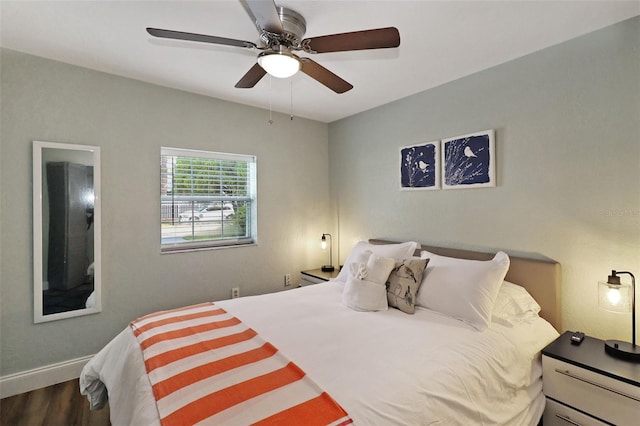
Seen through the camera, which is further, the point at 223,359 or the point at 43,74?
the point at 43,74

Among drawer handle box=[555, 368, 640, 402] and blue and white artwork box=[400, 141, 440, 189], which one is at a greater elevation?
blue and white artwork box=[400, 141, 440, 189]

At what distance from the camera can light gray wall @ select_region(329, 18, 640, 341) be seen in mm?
1893

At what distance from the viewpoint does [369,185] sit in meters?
3.59

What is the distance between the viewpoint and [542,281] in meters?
2.12

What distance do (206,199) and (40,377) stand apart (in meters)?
1.94

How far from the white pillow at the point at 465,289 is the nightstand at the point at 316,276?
1.38 meters

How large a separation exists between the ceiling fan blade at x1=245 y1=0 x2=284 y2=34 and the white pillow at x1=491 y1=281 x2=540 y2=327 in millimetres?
2128

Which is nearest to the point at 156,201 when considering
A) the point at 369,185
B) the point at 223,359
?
the point at 223,359

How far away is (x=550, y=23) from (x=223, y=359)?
2734 millimetres

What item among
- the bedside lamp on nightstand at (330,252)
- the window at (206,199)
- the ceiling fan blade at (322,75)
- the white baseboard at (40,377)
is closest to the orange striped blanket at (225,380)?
the white baseboard at (40,377)

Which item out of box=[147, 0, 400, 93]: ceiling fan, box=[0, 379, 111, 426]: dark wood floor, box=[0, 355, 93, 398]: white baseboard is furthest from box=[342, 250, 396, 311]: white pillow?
box=[0, 355, 93, 398]: white baseboard

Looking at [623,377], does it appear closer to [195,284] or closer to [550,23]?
[550,23]

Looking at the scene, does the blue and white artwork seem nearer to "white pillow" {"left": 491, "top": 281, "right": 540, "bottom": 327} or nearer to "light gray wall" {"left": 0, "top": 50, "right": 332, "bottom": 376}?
"white pillow" {"left": 491, "top": 281, "right": 540, "bottom": 327}

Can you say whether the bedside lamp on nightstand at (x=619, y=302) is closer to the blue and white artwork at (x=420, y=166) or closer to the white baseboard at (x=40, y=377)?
the blue and white artwork at (x=420, y=166)
